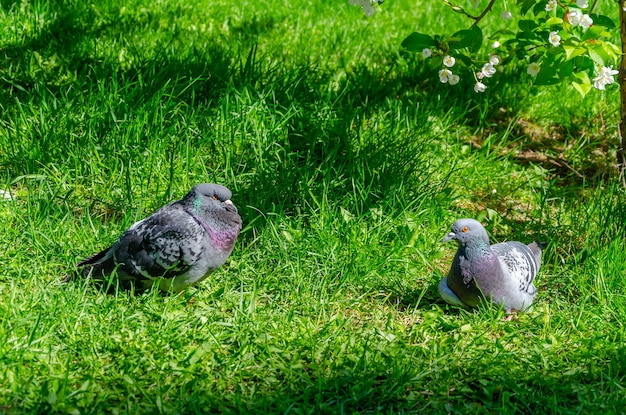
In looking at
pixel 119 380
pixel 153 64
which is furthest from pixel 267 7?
pixel 119 380

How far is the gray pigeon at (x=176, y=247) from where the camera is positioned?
3365 mm

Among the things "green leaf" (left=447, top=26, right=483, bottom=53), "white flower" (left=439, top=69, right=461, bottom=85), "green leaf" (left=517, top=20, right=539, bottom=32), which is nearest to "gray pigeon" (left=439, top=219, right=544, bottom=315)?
"white flower" (left=439, top=69, right=461, bottom=85)

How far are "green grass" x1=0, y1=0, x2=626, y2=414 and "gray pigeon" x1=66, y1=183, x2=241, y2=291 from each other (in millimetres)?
116

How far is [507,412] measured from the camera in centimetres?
282

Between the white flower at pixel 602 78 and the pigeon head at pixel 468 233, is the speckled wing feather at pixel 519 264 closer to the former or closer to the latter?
the pigeon head at pixel 468 233

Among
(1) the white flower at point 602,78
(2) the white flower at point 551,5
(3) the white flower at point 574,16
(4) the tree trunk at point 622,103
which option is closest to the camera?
(3) the white flower at point 574,16

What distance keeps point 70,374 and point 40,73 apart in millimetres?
2547

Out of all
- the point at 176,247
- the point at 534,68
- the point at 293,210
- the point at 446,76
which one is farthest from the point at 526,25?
the point at 176,247

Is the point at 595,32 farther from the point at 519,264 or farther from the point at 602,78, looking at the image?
the point at 519,264

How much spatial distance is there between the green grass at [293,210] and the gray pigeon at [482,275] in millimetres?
78

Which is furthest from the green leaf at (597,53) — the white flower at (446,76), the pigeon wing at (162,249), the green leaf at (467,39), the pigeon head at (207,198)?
the pigeon wing at (162,249)

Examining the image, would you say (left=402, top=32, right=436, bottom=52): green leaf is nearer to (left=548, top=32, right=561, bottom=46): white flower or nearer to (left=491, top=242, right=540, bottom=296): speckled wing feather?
(left=548, top=32, right=561, bottom=46): white flower

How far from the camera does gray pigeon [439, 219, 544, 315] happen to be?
3377mm

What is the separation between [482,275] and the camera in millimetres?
3373
